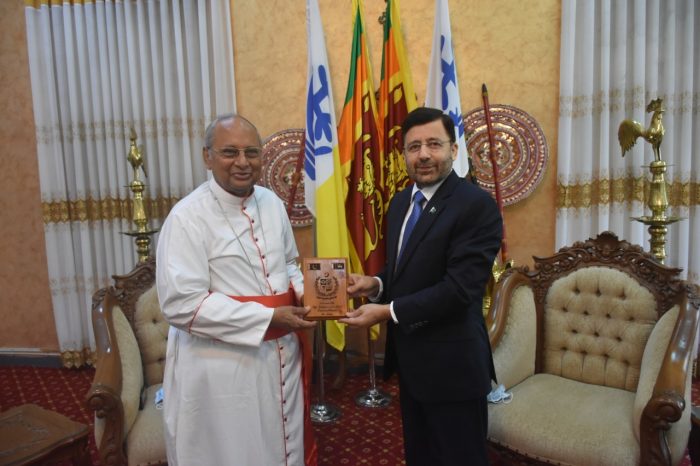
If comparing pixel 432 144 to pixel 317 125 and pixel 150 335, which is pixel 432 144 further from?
pixel 150 335

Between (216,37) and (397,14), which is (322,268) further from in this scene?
(216,37)

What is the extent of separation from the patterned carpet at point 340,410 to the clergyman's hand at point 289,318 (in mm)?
1264

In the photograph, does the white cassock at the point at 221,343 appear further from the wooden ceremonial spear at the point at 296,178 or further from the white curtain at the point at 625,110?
the white curtain at the point at 625,110

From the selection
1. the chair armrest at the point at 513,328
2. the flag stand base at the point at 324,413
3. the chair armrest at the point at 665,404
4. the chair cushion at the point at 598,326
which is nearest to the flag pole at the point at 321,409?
the flag stand base at the point at 324,413

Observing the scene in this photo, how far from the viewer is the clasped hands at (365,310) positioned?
168 centimetres

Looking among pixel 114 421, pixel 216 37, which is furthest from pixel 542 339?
pixel 216 37

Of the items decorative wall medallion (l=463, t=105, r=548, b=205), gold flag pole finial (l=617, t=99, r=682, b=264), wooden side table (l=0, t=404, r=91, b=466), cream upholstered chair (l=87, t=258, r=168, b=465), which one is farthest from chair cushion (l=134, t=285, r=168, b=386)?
gold flag pole finial (l=617, t=99, r=682, b=264)

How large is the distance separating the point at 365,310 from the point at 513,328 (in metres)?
1.03

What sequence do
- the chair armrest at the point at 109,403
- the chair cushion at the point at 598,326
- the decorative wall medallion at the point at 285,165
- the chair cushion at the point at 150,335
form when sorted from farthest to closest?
the decorative wall medallion at the point at 285,165, the chair cushion at the point at 150,335, the chair cushion at the point at 598,326, the chair armrest at the point at 109,403

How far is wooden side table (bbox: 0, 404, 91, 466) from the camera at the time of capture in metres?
1.81

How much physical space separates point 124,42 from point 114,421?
3.00 meters

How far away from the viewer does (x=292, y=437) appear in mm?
1837

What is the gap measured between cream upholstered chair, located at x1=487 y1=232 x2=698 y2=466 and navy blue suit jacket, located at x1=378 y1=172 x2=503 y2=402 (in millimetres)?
527

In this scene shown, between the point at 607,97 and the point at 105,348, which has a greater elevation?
the point at 607,97
